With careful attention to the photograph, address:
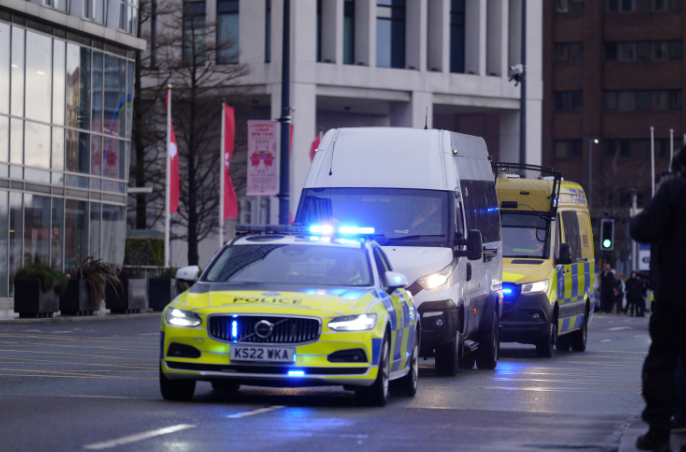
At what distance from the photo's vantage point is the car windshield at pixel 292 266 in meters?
12.7

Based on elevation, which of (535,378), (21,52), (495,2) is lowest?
(535,378)

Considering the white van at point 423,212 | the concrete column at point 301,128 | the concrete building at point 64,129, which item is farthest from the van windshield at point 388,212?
the concrete column at point 301,128

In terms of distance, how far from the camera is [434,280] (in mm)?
15625

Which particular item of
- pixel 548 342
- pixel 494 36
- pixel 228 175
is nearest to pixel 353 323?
pixel 548 342

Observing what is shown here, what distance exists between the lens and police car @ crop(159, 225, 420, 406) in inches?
453

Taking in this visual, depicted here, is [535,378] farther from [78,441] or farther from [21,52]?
[21,52]

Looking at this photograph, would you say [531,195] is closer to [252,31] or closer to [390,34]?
[252,31]

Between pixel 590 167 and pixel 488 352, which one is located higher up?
pixel 590 167

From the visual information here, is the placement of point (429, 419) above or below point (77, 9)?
below

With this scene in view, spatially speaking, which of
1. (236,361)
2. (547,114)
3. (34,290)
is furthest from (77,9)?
(547,114)

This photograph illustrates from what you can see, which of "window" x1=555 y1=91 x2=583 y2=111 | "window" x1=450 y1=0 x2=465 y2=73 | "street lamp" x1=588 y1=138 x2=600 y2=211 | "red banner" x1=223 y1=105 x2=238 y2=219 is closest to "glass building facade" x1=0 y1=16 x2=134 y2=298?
"red banner" x1=223 y1=105 x2=238 y2=219

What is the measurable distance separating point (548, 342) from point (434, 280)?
633 cm

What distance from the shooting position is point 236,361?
452 inches

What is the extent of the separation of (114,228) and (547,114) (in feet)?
202
